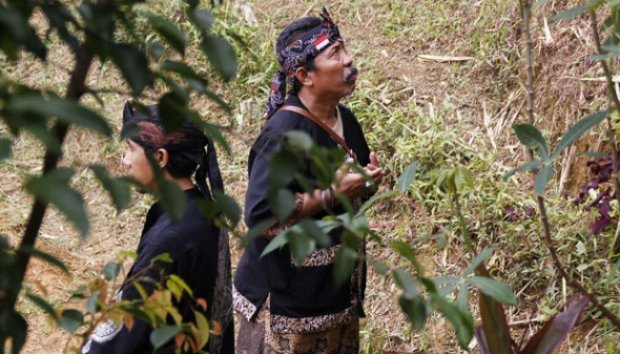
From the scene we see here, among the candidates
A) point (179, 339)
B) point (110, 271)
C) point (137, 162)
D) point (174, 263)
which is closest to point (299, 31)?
point (137, 162)

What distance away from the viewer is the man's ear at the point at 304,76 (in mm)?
4160

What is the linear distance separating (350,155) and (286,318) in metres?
0.67

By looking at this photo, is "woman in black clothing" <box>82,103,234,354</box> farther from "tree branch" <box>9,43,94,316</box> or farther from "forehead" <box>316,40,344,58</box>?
"tree branch" <box>9,43,94,316</box>

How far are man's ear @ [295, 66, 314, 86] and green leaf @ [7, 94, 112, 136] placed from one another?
2.99 meters

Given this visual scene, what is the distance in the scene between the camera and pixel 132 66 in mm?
1398

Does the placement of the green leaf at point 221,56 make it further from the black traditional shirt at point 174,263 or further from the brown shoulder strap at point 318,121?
the brown shoulder strap at point 318,121

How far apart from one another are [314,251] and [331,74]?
672mm

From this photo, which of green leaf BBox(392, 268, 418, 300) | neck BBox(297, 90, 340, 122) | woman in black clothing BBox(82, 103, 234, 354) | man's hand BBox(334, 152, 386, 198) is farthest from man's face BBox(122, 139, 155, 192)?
green leaf BBox(392, 268, 418, 300)

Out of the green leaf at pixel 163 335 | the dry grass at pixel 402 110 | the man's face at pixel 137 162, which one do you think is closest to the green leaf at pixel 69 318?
the green leaf at pixel 163 335

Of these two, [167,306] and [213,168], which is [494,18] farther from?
[167,306]

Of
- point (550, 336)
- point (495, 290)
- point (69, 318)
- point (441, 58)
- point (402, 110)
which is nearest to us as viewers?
point (69, 318)

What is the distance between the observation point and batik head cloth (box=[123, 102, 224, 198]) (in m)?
3.41

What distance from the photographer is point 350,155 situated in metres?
4.17

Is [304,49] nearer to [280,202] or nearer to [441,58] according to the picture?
[280,202]
